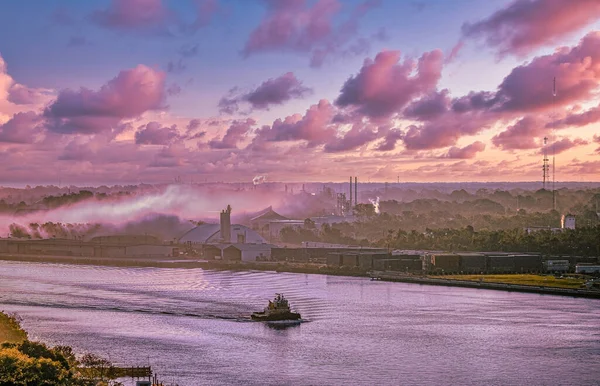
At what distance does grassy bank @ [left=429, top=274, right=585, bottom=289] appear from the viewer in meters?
37.8

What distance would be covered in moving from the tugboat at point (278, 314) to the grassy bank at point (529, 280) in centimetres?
1470

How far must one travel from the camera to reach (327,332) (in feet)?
83.6

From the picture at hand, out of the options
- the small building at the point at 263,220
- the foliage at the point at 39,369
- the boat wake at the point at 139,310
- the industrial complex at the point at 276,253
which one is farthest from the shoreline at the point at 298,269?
the foliage at the point at 39,369

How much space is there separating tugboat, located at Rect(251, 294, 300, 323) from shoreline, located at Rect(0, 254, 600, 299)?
533 inches

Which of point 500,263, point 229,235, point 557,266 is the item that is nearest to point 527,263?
point 500,263

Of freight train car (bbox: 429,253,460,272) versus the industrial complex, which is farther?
the industrial complex

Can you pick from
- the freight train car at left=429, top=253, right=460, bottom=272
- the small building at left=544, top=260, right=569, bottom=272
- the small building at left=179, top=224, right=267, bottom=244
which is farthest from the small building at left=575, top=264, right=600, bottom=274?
the small building at left=179, top=224, right=267, bottom=244

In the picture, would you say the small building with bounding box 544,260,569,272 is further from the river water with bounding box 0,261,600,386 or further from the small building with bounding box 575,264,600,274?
the river water with bounding box 0,261,600,386

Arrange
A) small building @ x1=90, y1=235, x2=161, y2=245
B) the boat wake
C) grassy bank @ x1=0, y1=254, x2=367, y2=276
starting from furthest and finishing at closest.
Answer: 1. small building @ x1=90, y1=235, x2=161, y2=245
2. grassy bank @ x1=0, y1=254, x2=367, y2=276
3. the boat wake

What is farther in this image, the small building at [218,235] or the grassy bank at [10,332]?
the small building at [218,235]

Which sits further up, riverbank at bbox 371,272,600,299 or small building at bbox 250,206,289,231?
small building at bbox 250,206,289,231

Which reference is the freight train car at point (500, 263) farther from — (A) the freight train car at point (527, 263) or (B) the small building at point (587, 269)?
(B) the small building at point (587, 269)

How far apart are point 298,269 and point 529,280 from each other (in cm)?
1334

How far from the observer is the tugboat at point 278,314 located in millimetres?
27469
